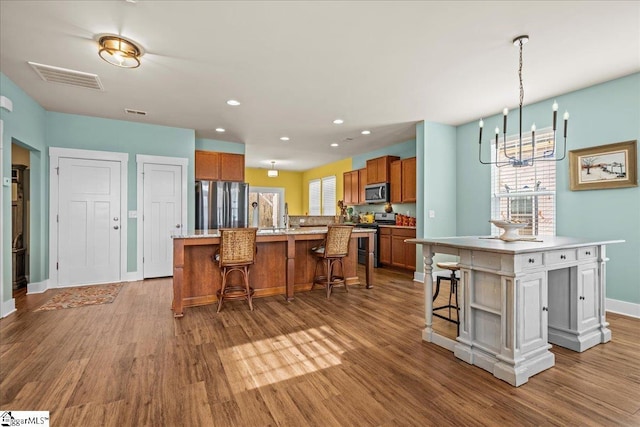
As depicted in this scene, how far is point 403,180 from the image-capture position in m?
6.39

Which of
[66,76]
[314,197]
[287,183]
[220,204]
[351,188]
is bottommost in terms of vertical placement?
[220,204]

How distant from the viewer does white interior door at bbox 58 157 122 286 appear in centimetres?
482

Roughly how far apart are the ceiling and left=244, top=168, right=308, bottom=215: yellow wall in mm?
5685

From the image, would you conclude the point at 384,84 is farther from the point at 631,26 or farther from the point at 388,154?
the point at 388,154

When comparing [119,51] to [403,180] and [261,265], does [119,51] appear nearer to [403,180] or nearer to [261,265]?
[261,265]

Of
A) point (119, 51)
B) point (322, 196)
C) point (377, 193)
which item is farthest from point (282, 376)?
point (322, 196)

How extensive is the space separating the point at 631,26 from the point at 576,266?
2.05m

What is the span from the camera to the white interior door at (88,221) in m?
4.82

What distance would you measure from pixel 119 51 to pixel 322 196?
25.6 ft

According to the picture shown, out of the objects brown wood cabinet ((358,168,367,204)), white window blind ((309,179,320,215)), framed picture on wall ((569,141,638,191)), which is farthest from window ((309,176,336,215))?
framed picture on wall ((569,141,638,191))

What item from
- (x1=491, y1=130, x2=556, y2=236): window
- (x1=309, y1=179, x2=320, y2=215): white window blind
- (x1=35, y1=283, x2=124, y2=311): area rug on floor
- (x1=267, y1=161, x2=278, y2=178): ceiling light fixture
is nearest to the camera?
(x1=35, y1=283, x2=124, y2=311): area rug on floor

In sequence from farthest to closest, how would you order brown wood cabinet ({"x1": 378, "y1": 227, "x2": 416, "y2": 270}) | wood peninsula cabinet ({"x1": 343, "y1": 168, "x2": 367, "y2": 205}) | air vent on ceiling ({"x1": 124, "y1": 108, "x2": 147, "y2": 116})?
wood peninsula cabinet ({"x1": 343, "y1": 168, "x2": 367, "y2": 205})
brown wood cabinet ({"x1": 378, "y1": 227, "x2": 416, "y2": 270})
air vent on ceiling ({"x1": 124, "y1": 108, "x2": 147, "y2": 116})

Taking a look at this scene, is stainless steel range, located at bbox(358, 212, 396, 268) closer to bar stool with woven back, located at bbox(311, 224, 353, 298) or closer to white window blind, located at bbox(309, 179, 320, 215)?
bar stool with woven back, located at bbox(311, 224, 353, 298)

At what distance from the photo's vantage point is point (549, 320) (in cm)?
276
